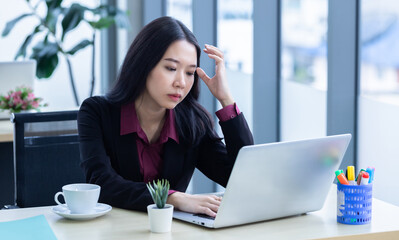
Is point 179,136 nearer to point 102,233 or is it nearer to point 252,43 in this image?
point 102,233

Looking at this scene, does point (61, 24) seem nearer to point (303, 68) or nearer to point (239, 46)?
point (239, 46)

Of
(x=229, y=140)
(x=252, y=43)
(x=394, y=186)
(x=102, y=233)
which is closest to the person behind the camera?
(x=102, y=233)

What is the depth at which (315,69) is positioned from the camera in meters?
2.92

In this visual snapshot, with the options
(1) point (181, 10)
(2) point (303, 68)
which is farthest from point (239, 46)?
(1) point (181, 10)

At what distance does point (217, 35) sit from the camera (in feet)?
13.3

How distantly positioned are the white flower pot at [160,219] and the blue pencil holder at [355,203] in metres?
0.45

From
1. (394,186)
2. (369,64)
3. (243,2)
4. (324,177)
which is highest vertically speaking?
(243,2)

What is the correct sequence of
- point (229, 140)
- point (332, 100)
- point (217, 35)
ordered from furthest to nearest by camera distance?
point (217, 35) < point (332, 100) < point (229, 140)

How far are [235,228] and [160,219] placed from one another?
0.20 m

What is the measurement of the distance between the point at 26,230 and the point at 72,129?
92 centimetres

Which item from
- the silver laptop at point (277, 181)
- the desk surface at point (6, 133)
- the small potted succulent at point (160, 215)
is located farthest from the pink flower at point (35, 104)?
the small potted succulent at point (160, 215)

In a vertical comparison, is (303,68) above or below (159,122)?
above

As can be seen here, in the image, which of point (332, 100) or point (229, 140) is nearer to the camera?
point (229, 140)

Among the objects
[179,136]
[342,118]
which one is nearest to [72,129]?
[179,136]
